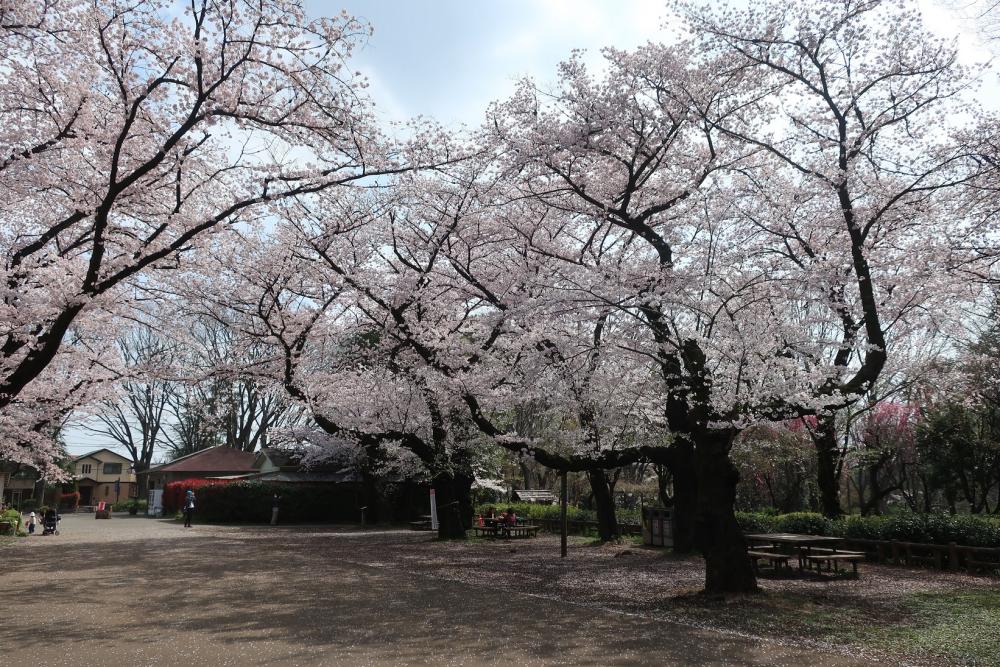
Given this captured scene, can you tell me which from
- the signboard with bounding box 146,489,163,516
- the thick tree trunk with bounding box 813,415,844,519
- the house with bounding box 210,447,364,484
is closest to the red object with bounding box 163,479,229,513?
the house with bounding box 210,447,364,484

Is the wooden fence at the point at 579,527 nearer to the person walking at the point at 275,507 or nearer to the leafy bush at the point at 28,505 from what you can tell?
the person walking at the point at 275,507

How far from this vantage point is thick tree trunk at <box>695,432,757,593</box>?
8.71m

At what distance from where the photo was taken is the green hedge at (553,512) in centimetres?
2048

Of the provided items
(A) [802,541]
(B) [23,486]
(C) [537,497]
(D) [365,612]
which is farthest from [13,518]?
(B) [23,486]

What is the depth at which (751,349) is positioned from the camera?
909cm

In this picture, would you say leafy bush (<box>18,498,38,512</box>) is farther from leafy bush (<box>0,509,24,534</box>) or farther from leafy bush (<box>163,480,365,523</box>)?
leafy bush (<box>0,509,24,534</box>)

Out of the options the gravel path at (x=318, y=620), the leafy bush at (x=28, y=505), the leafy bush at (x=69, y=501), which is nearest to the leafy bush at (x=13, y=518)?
the gravel path at (x=318, y=620)

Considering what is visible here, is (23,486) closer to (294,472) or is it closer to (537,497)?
(294,472)

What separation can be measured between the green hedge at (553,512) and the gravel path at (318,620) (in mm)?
8335

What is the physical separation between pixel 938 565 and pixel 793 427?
9.27 metres

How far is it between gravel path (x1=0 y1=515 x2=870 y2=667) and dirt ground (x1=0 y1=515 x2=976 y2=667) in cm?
2

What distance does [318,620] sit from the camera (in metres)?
7.19

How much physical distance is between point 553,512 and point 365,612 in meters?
15.9

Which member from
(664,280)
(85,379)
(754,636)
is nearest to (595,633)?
(754,636)
